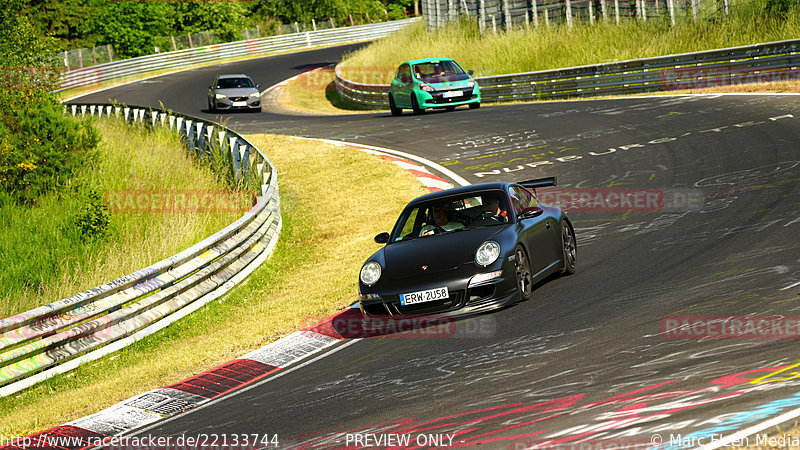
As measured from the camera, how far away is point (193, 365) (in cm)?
923

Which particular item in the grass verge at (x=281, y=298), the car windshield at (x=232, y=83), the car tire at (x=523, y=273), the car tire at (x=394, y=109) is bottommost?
the grass verge at (x=281, y=298)

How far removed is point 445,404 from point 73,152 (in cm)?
1720

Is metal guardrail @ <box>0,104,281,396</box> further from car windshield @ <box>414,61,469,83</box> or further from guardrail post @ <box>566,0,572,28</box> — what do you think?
guardrail post @ <box>566,0,572,28</box>

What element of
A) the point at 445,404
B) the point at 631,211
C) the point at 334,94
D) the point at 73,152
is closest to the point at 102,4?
the point at 334,94

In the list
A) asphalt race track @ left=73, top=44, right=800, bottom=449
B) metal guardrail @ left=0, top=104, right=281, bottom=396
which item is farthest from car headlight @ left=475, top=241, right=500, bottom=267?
metal guardrail @ left=0, top=104, right=281, bottom=396

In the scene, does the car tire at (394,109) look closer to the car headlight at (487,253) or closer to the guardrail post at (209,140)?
the guardrail post at (209,140)

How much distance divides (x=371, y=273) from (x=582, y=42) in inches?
997

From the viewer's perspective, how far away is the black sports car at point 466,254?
873 cm

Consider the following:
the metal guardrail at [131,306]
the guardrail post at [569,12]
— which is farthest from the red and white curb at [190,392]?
the guardrail post at [569,12]

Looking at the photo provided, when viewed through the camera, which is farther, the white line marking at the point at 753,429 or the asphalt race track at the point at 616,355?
the asphalt race track at the point at 616,355

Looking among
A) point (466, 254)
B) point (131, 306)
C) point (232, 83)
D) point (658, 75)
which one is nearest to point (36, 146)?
point (131, 306)

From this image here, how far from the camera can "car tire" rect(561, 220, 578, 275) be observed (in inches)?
404

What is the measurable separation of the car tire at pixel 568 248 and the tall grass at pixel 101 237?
6.61 m

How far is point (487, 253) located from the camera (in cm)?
887
